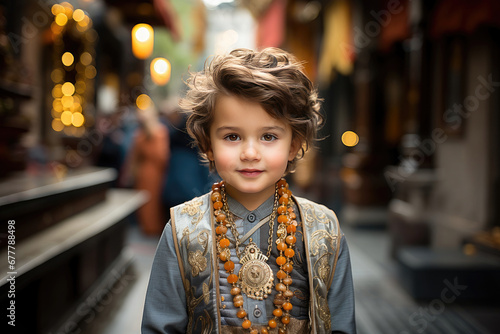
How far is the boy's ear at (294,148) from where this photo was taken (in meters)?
1.52

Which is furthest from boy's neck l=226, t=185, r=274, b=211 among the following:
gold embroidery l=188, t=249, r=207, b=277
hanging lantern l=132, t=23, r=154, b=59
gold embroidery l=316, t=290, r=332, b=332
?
hanging lantern l=132, t=23, r=154, b=59

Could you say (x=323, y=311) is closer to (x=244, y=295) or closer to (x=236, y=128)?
(x=244, y=295)

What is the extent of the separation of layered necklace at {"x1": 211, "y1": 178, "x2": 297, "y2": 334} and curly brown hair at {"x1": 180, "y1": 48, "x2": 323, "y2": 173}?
0.81ft

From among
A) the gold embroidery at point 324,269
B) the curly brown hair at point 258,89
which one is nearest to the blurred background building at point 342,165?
the curly brown hair at point 258,89

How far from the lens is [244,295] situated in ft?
4.64

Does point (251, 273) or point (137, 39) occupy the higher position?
point (137, 39)

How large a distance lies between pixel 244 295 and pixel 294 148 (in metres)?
0.51

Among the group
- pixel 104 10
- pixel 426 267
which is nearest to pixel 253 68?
pixel 426 267

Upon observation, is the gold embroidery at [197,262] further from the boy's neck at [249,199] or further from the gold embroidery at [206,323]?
the boy's neck at [249,199]

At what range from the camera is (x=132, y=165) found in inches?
282

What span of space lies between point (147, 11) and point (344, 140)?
223 inches

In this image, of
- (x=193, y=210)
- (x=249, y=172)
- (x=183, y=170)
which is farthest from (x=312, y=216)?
(x=183, y=170)

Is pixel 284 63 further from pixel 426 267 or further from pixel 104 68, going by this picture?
pixel 104 68

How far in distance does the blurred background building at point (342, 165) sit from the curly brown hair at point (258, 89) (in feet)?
0.48
